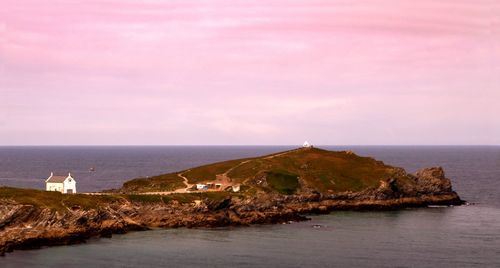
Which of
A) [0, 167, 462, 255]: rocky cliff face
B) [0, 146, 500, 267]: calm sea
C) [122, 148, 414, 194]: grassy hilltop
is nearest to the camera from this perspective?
[0, 146, 500, 267]: calm sea

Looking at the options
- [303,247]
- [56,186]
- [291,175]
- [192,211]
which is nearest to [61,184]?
[56,186]

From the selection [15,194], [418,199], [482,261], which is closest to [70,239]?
[15,194]

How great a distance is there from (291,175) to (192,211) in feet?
138

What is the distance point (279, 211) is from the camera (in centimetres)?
14012

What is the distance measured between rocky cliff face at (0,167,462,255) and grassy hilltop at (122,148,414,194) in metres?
3.65

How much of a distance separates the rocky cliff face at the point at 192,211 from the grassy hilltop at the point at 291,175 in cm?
365

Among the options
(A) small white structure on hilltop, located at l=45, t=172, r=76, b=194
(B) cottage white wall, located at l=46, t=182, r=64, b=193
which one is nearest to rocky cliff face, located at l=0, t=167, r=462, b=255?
(A) small white structure on hilltop, located at l=45, t=172, r=76, b=194

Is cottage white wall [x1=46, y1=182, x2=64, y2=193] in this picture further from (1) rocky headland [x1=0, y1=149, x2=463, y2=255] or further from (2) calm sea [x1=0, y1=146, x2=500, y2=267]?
(2) calm sea [x1=0, y1=146, x2=500, y2=267]

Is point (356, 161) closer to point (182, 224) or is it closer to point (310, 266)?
point (182, 224)

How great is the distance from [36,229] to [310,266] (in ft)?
154

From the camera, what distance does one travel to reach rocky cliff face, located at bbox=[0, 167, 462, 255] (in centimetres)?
10306

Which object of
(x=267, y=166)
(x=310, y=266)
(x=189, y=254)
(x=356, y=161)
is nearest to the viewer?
(x=310, y=266)

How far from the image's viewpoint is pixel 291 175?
162 meters

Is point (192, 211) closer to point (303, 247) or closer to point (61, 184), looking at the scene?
point (61, 184)
